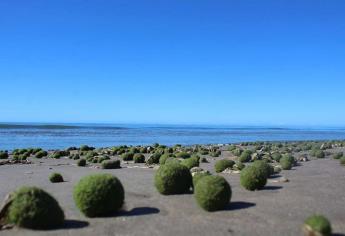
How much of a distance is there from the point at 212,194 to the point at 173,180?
287cm

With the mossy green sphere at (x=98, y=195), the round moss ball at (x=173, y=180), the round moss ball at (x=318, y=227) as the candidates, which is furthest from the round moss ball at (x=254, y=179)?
the round moss ball at (x=318, y=227)

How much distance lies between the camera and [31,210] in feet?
39.2

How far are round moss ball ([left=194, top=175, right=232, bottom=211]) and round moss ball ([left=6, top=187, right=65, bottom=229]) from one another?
176 inches

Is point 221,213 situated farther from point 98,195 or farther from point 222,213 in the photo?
point 98,195

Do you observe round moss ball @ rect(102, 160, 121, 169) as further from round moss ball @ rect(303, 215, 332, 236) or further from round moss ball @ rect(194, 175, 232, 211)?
round moss ball @ rect(303, 215, 332, 236)

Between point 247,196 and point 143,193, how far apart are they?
13.4 feet

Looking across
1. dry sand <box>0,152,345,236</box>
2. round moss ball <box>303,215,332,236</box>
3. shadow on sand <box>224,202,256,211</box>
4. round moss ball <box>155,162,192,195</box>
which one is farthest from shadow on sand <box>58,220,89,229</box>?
round moss ball <box>303,215,332,236</box>

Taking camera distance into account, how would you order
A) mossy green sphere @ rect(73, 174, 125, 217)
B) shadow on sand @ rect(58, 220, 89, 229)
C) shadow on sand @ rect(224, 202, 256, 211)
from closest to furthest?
1. shadow on sand @ rect(58, 220, 89, 229)
2. mossy green sphere @ rect(73, 174, 125, 217)
3. shadow on sand @ rect(224, 202, 256, 211)

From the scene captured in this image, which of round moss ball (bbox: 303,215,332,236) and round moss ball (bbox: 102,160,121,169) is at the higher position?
round moss ball (bbox: 303,215,332,236)

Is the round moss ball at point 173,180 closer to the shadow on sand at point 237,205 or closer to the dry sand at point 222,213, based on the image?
the dry sand at point 222,213

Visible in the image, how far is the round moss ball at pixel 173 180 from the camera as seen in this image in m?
16.4

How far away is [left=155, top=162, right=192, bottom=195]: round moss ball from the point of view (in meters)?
16.4

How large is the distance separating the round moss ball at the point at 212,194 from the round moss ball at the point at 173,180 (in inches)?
94.0

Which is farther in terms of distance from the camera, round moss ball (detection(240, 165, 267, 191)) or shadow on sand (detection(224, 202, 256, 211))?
round moss ball (detection(240, 165, 267, 191))
